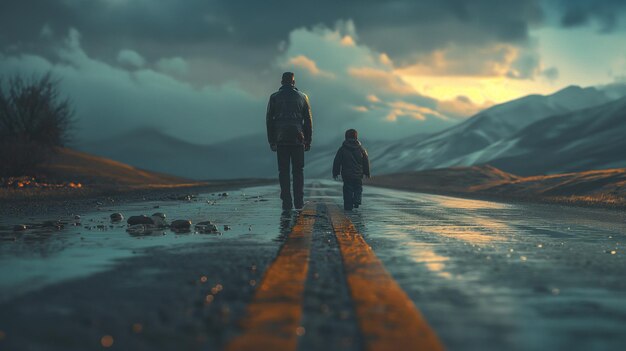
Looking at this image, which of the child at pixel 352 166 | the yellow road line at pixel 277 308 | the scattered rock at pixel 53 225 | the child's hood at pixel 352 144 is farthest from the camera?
the child's hood at pixel 352 144

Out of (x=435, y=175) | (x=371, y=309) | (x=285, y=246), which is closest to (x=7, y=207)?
(x=285, y=246)

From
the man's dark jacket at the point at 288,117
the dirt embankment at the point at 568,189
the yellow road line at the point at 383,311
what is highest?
the man's dark jacket at the point at 288,117

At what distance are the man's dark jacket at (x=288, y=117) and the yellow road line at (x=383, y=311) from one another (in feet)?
24.9

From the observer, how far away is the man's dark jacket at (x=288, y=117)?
A: 45.3 ft

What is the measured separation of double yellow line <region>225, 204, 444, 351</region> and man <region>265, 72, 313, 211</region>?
24.6 feet

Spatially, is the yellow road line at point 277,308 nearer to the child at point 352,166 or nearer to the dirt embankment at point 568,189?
the child at point 352,166

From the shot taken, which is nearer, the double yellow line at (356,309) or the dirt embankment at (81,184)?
the double yellow line at (356,309)

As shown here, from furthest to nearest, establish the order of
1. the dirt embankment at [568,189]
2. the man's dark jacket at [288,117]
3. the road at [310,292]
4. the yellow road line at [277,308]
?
the dirt embankment at [568,189], the man's dark jacket at [288,117], the road at [310,292], the yellow road line at [277,308]

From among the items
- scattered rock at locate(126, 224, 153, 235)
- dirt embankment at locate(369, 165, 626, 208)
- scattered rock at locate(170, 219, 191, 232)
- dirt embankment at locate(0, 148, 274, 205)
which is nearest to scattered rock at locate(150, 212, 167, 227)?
scattered rock at locate(126, 224, 153, 235)

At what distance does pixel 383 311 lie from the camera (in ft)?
12.8

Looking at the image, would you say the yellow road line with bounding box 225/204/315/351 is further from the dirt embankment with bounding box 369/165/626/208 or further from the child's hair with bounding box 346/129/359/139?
the dirt embankment with bounding box 369/165/626/208

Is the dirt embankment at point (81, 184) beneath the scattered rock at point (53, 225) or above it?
above

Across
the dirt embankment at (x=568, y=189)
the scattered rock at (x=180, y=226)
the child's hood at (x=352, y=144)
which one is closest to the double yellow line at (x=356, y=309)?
the scattered rock at (x=180, y=226)

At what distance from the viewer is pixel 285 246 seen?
716cm
